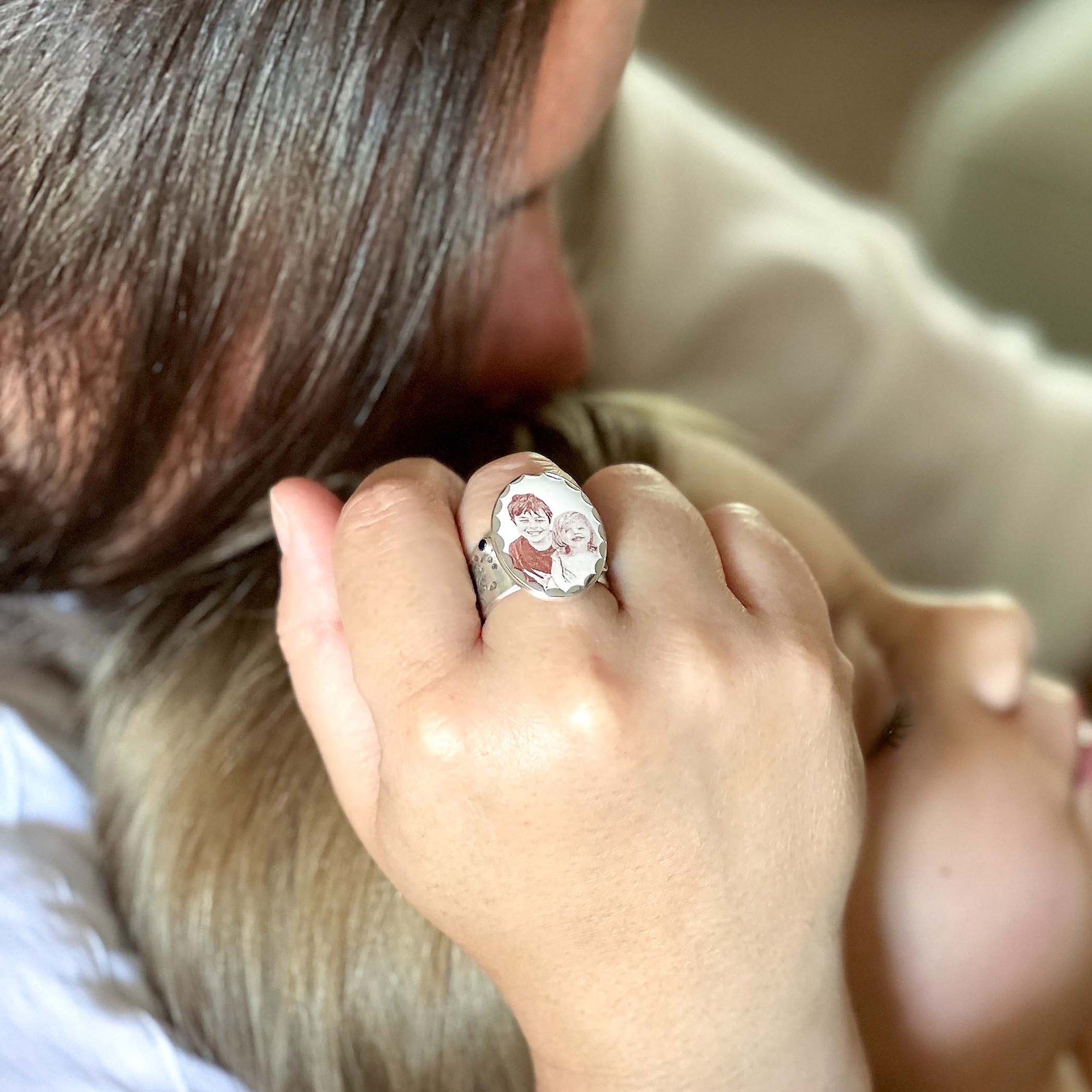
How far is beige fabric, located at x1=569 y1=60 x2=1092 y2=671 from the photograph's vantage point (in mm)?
1088

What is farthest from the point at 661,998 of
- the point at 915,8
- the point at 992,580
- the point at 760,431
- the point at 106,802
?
the point at 915,8

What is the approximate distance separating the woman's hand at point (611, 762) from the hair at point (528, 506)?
0.09 ft

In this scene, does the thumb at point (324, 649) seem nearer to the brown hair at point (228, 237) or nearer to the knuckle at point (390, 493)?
the knuckle at point (390, 493)

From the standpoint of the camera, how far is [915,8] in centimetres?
211

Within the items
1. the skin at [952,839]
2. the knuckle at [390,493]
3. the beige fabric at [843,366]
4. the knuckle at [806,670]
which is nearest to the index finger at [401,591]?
the knuckle at [390,493]

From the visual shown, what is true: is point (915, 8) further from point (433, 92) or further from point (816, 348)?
point (433, 92)

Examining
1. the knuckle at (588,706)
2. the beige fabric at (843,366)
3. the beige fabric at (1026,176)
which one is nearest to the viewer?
the knuckle at (588,706)

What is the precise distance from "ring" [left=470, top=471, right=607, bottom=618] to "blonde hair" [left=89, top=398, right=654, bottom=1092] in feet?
0.72

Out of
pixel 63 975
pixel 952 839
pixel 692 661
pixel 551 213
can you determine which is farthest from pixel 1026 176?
pixel 63 975

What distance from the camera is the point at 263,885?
595 millimetres

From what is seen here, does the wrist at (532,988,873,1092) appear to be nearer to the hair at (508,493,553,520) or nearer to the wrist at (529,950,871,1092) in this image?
the wrist at (529,950,871,1092)

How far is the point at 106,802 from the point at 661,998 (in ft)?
1.24

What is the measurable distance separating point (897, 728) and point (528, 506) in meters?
0.33

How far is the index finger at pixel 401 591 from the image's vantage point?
418mm
